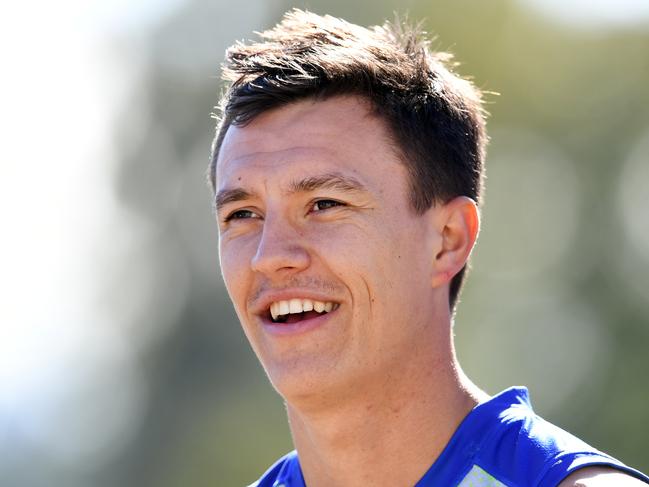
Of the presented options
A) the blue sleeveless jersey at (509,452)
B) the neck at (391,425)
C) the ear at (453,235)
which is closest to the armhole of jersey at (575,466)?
the blue sleeveless jersey at (509,452)

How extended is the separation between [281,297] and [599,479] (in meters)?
1.25

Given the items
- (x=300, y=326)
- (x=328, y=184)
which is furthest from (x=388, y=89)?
(x=300, y=326)

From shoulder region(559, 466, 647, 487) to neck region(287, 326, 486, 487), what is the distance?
606 millimetres

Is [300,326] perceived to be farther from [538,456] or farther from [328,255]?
[538,456]

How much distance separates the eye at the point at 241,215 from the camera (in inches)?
190

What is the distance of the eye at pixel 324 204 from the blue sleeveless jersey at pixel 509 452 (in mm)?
887

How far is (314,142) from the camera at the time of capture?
15.6 ft

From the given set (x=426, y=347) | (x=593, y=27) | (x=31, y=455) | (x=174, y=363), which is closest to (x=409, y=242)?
(x=426, y=347)

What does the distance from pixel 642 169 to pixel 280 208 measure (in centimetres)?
1728

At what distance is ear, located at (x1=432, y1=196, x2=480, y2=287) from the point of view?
16.0ft

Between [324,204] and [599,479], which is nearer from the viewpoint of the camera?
[599,479]

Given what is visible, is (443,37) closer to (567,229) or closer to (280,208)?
(567,229)

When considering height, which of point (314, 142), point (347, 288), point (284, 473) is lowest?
point (284, 473)

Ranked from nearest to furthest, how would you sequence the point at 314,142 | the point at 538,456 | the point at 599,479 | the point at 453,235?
1. the point at 599,479
2. the point at 538,456
3. the point at 314,142
4. the point at 453,235
